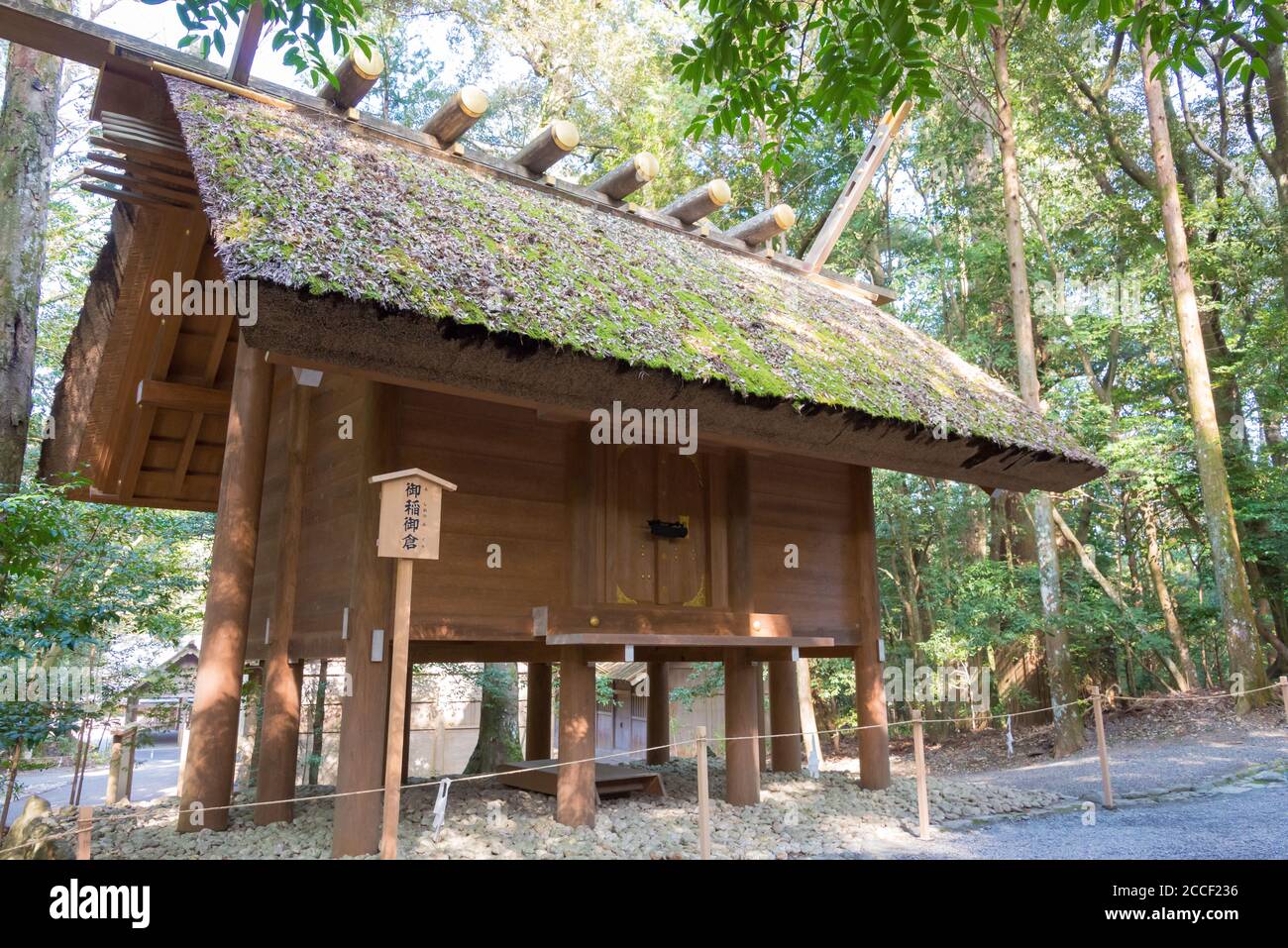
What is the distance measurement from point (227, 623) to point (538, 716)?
4.82 metres

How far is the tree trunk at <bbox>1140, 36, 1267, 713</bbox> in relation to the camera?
10031mm

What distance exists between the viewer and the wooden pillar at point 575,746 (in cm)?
550

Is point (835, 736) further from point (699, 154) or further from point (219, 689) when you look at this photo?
point (219, 689)

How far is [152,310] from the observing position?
613 cm

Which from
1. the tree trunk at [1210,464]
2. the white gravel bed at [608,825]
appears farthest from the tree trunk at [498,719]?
the tree trunk at [1210,464]

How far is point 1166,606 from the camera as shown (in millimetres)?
13211

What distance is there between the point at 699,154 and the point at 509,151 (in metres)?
3.52

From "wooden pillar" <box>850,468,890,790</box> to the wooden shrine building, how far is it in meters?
0.03

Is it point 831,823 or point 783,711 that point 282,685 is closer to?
point 831,823

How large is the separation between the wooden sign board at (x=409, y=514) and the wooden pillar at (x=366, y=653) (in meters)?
1.06

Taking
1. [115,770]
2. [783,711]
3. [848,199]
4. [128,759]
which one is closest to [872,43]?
[848,199]

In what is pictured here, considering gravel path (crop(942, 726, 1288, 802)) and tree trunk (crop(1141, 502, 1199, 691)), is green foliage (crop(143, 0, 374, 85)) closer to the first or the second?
gravel path (crop(942, 726, 1288, 802))

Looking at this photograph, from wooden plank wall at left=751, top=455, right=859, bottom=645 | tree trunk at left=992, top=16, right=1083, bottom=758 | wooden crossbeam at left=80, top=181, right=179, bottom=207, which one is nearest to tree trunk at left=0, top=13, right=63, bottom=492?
wooden crossbeam at left=80, top=181, right=179, bottom=207
